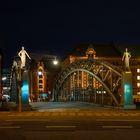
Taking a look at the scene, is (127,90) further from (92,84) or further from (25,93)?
(92,84)

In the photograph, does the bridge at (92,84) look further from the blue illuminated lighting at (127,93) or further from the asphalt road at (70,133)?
the asphalt road at (70,133)

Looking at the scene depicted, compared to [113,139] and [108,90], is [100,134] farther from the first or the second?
[108,90]

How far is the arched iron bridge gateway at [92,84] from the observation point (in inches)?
2120

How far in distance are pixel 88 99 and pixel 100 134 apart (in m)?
49.7

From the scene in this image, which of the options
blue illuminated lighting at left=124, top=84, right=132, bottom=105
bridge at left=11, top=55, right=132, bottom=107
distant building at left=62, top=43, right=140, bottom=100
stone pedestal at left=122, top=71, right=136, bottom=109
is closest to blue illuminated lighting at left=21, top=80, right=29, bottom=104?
bridge at left=11, top=55, right=132, bottom=107

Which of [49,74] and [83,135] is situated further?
[49,74]

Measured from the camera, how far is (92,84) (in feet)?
225

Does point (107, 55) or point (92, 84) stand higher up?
point (107, 55)

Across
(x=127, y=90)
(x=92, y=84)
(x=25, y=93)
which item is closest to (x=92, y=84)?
(x=92, y=84)

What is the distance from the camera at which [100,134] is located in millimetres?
18312

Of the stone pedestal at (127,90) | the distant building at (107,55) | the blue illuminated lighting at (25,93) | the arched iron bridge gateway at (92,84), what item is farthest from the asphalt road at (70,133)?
the distant building at (107,55)

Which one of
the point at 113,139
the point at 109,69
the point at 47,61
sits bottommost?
the point at 113,139

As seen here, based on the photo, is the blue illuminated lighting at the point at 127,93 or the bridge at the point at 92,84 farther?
the bridge at the point at 92,84

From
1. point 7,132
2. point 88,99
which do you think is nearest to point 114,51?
point 88,99
